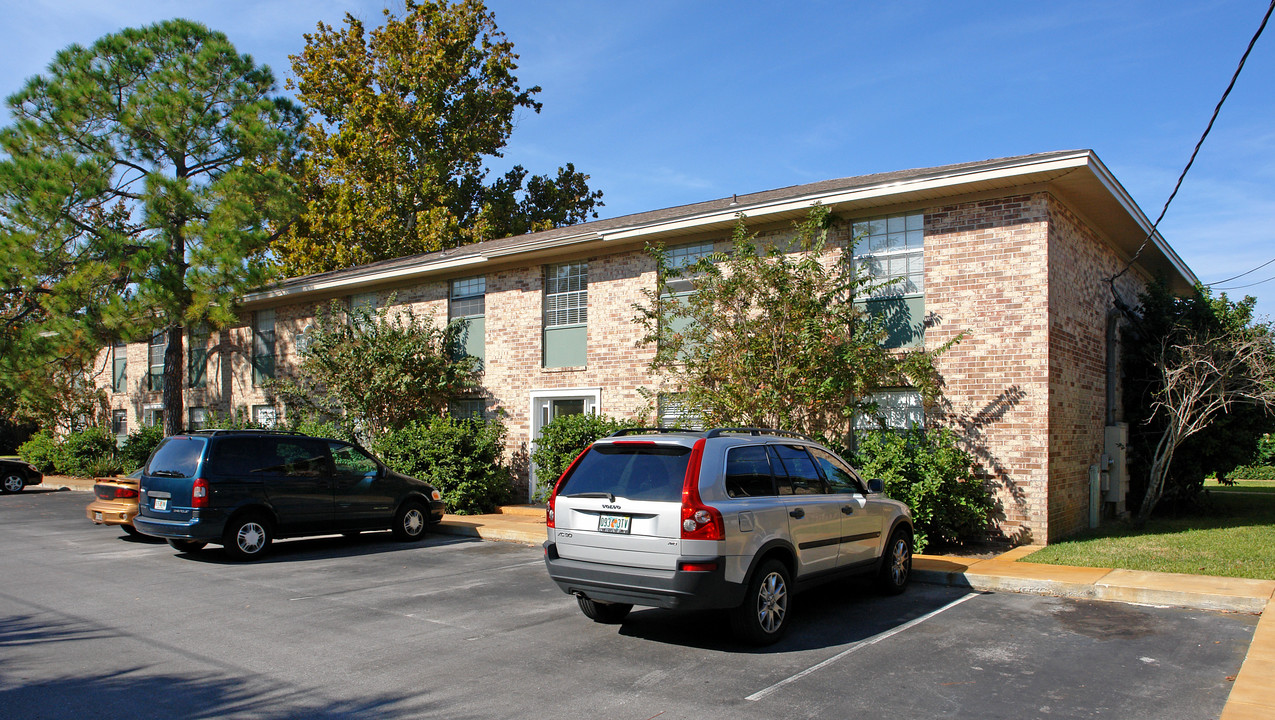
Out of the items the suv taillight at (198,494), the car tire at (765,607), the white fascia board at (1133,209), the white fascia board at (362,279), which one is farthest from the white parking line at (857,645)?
the white fascia board at (362,279)

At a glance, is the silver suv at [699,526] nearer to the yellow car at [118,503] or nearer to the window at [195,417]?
the yellow car at [118,503]

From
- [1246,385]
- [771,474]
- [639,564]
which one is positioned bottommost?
[639,564]

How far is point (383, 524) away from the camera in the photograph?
12938 millimetres

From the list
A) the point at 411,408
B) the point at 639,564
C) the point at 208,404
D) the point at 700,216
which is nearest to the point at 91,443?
the point at 208,404

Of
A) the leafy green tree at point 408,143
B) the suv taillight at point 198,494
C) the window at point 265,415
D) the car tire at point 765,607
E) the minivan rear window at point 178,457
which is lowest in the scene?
the car tire at point 765,607

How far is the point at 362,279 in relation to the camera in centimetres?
2036

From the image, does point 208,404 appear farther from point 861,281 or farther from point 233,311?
point 861,281

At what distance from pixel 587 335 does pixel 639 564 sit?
10524mm

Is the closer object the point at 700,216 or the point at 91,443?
the point at 700,216

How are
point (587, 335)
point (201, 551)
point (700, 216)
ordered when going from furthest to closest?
point (587, 335) < point (700, 216) < point (201, 551)

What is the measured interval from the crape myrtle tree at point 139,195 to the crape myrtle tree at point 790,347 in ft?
46.8

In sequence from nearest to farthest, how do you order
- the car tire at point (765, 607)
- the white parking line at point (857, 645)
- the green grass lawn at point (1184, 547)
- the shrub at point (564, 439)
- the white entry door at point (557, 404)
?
the white parking line at point (857, 645) → the car tire at point (765, 607) → the green grass lawn at point (1184, 547) → the shrub at point (564, 439) → the white entry door at point (557, 404)

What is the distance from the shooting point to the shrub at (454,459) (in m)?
16.0

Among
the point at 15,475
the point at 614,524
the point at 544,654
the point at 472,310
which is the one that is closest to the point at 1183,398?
the point at 614,524
